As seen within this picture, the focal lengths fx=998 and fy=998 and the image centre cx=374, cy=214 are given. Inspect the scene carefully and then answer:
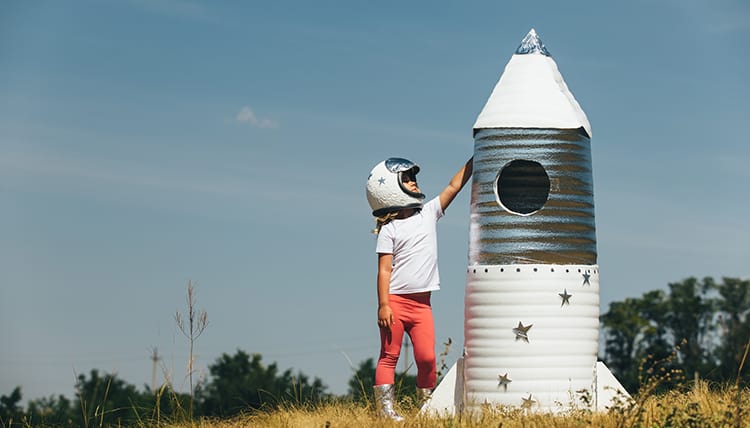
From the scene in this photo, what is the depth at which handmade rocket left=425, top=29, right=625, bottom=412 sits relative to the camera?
768cm

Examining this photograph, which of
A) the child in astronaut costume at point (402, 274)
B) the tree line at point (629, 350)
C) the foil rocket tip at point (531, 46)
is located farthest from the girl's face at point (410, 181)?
the tree line at point (629, 350)

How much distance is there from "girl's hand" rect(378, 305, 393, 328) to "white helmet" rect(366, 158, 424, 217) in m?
0.80

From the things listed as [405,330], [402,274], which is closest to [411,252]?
[402,274]

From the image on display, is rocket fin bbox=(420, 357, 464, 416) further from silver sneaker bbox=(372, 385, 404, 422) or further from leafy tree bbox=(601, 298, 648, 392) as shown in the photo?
leafy tree bbox=(601, 298, 648, 392)

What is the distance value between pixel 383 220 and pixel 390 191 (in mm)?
255

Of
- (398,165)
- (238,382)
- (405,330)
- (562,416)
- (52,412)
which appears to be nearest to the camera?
(562,416)

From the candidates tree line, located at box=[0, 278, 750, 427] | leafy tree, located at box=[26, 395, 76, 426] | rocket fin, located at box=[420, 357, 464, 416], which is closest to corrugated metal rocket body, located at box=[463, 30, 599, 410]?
rocket fin, located at box=[420, 357, 464, 416]

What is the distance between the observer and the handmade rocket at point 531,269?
7.68m

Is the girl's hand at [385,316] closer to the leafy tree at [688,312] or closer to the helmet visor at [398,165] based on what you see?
the helmet visor at [398,165]

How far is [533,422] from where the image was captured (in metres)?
6.70

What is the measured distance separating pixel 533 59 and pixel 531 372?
2.58m

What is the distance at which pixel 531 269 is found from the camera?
772cm

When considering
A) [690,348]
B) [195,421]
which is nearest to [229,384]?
[690,348]

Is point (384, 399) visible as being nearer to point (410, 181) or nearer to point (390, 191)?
point (390, 191)
